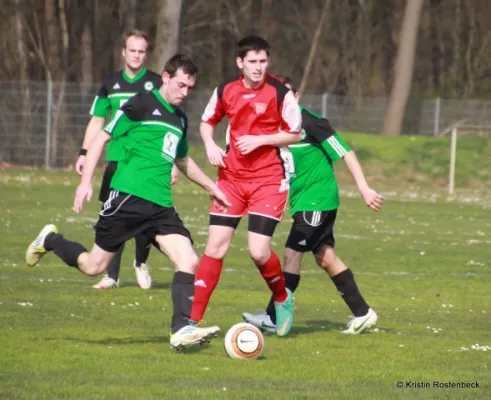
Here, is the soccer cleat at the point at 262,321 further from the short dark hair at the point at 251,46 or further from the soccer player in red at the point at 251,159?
the short dark hair at the point at 251,46

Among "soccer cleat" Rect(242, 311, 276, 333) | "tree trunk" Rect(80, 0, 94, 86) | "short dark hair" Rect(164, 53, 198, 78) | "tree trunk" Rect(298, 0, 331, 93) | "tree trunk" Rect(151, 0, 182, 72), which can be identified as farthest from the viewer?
"tree trunk" Rect(298, 0, 331, 93)

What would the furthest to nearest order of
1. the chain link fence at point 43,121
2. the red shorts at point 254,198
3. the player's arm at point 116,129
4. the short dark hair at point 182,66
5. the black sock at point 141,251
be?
1. the chain link fence at point 43,121
2. the black sock at point 141,251
3. the red shorts at point 254,198
4. the player's arm at point 116,129
5. the short dark hair at point 182,66

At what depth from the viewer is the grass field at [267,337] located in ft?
21.5

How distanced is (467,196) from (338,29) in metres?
23.5

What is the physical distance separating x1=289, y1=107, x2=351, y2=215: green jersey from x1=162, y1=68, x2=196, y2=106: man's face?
4.07 feet

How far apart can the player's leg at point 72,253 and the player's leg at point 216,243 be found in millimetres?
678

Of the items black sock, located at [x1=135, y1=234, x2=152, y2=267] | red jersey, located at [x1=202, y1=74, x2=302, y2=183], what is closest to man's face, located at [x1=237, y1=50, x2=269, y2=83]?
red jersey, located at [x1=202, y1=74, x2=302, y2=183]

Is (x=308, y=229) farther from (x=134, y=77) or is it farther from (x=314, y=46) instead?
(x=314, y=46)

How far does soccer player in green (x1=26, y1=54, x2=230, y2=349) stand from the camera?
7871 mm

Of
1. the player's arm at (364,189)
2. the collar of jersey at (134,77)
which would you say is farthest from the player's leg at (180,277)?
the collar of jersey at (134,77)

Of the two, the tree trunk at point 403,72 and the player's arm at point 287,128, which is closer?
the player's arm at point 287,128

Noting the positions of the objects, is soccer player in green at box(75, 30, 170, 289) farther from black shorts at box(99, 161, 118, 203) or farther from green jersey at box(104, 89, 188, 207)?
green jersey at box(104, 89, 188, 207)

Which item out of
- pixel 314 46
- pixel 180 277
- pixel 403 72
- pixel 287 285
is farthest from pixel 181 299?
pixel 314 46

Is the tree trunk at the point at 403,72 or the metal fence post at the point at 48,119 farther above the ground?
the tree trunk at the point at 403,72
